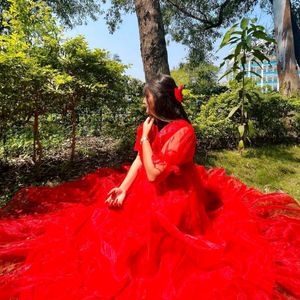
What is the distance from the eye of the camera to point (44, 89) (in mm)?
3410

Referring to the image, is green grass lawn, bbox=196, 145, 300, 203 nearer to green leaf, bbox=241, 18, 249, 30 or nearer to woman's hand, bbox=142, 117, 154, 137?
green leaf, bbox=241, 18, 249, 30

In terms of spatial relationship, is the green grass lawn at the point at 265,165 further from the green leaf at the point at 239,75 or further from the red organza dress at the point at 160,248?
the red organza dress at the point at 160,248

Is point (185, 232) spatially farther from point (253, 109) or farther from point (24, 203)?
point (253, 109)

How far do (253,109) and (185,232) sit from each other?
4.31 m

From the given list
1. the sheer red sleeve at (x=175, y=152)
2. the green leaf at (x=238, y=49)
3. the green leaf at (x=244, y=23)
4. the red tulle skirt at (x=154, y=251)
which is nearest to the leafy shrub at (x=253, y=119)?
the green leaf at (x=238, y=49)

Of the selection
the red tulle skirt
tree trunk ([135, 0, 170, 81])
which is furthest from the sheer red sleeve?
tree trunk ([135, 0, 170, 81])

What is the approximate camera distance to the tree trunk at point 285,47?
7.90 metres

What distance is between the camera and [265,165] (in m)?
4.69

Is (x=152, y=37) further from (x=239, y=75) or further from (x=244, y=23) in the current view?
(x=239, y=75)

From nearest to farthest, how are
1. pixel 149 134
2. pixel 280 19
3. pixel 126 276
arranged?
pixel 126 276 → pixel 149 134 → pixel 280 19

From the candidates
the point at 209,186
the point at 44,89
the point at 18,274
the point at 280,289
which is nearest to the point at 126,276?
the point at 18,274

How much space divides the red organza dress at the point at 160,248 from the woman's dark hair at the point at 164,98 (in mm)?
106

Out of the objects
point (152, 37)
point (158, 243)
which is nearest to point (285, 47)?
point (152, 37)

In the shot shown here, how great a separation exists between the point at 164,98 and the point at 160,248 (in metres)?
1.03
